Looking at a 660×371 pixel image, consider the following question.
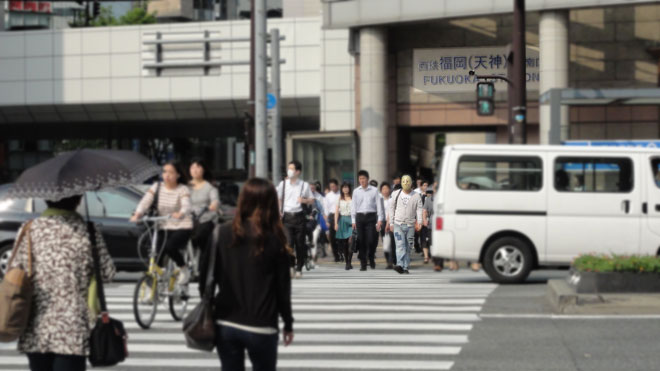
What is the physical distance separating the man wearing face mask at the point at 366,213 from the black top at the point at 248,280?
6.62 metres

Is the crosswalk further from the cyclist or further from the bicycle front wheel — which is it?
the cyclist

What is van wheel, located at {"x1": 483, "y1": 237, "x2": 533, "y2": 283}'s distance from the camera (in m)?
17.3

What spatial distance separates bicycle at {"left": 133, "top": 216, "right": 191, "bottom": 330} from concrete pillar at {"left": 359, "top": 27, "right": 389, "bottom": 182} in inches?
1006

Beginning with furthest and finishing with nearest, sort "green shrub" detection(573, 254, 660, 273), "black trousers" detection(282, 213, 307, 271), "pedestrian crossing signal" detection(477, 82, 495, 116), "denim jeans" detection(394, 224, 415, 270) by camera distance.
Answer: "black trousers" detection(282, 213, 307, 271) < "denim jeans" detection(394, 224, 415, 270) < "green shrub" detection(573, 254, 660, 273) < "pedestrian crossing signal" detection(477, 82, 495, 116)

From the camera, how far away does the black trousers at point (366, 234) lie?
1315cm

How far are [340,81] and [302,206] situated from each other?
27.5m

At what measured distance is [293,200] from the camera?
15.5 meters

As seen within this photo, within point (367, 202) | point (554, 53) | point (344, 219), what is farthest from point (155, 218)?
point (554, 53)

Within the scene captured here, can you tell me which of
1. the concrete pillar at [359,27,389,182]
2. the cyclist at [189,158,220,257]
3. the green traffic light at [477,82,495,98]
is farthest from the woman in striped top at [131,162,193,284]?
the concrete pillar at [359,27,389,182]

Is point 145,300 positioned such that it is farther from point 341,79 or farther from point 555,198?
point 341,79

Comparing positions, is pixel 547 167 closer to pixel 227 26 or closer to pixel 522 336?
pixel 522 336

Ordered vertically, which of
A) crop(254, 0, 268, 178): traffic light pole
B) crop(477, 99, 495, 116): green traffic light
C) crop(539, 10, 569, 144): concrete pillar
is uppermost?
crop(539, 10, 569, 144): concrete pillar

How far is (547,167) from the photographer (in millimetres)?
16828

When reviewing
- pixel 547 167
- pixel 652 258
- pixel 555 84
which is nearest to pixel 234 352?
pixel 652 258
